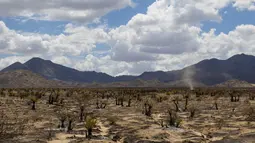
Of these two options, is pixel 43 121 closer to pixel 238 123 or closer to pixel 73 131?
pixel 73 131

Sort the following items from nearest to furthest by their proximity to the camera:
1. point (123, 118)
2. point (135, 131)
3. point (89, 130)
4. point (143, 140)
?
point (143, 140) → point (89, 130) → point (135, 131) → point (123, 118)

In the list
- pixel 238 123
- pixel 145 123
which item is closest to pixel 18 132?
pixel 145 123

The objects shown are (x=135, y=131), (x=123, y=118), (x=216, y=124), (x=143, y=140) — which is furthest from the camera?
(x=123, y=118)

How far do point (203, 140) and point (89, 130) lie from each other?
7096mm

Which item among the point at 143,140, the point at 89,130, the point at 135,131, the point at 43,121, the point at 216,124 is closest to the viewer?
the point at 143,140

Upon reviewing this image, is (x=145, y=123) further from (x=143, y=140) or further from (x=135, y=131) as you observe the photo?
(x=143, y=140)

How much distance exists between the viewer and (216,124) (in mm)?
26891

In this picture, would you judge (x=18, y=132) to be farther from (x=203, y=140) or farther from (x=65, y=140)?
(x=203, y=140)

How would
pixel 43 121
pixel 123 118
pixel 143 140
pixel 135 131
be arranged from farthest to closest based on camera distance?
pixel 123 118, pixel 43 121, pixel 135 131, pixel 143 140

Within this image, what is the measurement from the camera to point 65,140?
2081 centimetres

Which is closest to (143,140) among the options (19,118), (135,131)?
(135,131)

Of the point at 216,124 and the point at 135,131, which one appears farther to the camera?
the point at 216,124

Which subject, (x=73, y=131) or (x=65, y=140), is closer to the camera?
(x=65, y=140)

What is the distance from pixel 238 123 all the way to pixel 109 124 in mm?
10144
